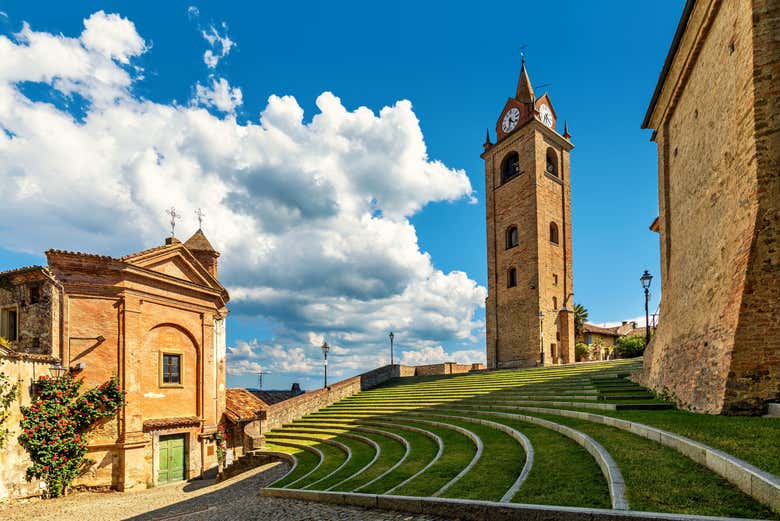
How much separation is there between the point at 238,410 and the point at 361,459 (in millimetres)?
13097

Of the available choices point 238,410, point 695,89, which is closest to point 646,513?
point 695,89

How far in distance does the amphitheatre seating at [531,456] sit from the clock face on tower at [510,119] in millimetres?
21967

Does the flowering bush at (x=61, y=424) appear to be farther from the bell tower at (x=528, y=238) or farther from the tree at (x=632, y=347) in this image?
the tree at (x=632, y=347)

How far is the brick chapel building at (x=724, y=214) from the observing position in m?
8.50

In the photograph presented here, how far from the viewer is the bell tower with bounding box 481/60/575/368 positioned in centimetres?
3134

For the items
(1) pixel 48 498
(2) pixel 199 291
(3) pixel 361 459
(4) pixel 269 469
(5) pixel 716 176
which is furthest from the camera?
(2) pixel 199 291

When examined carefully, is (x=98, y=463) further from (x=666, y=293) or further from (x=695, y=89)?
(x=695, y=89)

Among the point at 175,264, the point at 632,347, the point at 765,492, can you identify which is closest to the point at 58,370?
the point at 175,264

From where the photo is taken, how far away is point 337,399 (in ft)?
84.8

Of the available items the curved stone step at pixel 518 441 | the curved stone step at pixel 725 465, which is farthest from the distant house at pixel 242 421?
the curved stone step at pixel 725 465

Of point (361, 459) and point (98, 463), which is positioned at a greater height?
point (361, 459)

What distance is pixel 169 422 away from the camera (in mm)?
17656

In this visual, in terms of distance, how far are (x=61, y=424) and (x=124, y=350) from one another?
2.97 meters

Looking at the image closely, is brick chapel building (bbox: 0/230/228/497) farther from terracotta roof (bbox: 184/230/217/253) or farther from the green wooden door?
terracotta roof (bbox: 184/230/217/253)
